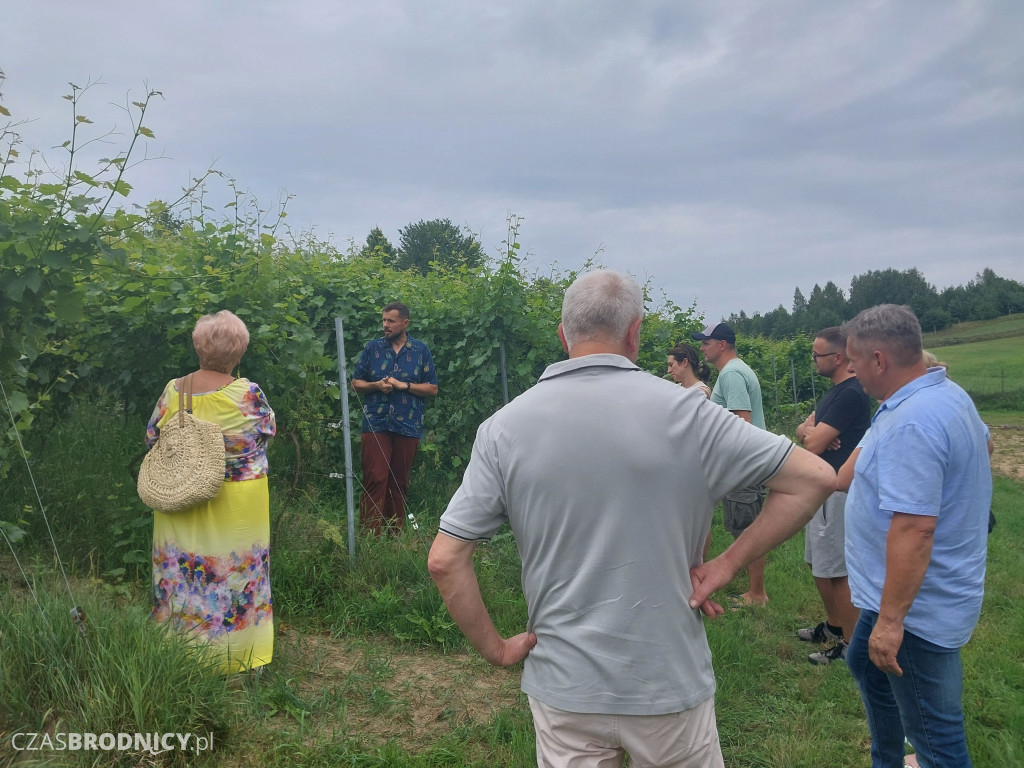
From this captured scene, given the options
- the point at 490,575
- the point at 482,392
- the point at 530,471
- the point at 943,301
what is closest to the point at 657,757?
the point at 530,471

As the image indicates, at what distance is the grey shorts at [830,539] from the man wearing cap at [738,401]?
53 cm

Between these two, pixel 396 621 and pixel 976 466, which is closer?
pixel 976 466

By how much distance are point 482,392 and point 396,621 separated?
2.67 metres

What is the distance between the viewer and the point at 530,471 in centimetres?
179

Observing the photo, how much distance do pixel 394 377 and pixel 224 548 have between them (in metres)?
2.60

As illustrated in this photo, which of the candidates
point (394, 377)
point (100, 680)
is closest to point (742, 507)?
point (394, 377)

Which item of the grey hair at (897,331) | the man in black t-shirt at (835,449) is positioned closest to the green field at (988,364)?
the man in black t-shirt at (835,449)

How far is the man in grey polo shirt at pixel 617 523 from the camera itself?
1.75 metres

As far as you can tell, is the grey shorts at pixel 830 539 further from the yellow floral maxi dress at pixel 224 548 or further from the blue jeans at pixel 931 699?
the yellow floral maxi dress at pixel 224 548

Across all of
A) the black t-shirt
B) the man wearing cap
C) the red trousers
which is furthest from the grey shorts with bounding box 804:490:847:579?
the red trousers

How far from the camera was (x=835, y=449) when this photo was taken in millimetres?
4406

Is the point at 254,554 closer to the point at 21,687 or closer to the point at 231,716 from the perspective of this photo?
the point at 231,716

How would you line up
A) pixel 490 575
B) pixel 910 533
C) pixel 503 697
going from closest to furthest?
pixel 910 533, pixel 503 697, pixel 490 575

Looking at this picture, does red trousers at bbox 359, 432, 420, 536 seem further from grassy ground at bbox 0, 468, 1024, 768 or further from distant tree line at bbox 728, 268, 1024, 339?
distant tree line at bbox 728, 268, 1024, 339
